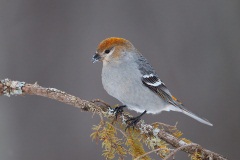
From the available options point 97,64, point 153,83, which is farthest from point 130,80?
point 97,64

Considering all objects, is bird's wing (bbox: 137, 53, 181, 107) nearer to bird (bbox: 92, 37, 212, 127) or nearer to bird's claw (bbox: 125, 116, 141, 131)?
bird (bbox: 92, 37, 212, 127)

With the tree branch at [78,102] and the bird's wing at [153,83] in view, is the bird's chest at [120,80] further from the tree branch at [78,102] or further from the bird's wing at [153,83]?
the tree branch at [78,102]

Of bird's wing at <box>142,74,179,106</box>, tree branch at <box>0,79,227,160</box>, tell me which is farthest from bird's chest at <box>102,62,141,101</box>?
tree branch at <box>0,79,227,160</box>

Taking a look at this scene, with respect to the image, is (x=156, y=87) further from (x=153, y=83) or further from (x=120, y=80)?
(x=120, y=80)

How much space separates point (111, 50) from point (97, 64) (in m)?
1.54

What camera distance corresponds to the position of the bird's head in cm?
317

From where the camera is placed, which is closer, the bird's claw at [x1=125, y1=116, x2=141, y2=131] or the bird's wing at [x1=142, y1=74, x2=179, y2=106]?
the bird's claw at [x1=125, y1=116, x2=141, y2=131]

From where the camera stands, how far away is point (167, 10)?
5.30 m

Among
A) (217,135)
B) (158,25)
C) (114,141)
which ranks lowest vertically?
(114,141)

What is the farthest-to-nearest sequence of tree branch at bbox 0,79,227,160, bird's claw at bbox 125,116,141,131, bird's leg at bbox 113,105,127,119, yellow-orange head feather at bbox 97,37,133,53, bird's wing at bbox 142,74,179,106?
bird's wing at bbox 142,74,179,106, yellow-orange head feather at bbox 97,37,133,53, bird's leg at bbox 113,105,127,119, bird's claw at bbox 125,116,141,131, tree branch at bbox 0,79,227,160

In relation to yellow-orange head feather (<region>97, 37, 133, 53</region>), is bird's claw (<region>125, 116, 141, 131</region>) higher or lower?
lower

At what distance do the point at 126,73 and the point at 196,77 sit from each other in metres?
2.08

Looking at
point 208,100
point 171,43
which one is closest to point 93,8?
point 171,43

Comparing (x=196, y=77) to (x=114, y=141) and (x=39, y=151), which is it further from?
(x=114, y=141)
